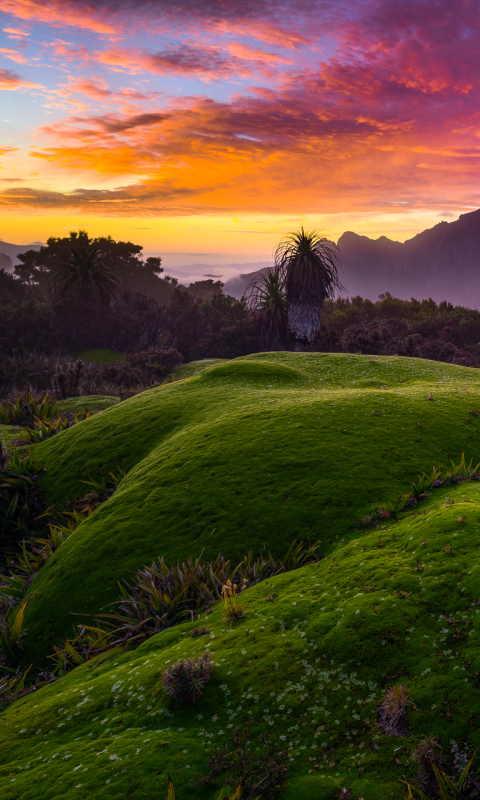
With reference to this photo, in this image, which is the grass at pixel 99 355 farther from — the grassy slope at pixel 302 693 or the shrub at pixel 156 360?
the grassy slope at pixel 302 693

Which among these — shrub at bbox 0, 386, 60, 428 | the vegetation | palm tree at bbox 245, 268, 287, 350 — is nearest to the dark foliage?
the vegetation

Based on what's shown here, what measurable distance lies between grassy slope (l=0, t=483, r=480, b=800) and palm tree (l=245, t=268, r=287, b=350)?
33.1 meters

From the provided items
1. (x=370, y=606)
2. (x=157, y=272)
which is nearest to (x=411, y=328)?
(x=370, y=606)

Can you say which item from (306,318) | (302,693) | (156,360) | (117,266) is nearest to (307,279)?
(306,318)

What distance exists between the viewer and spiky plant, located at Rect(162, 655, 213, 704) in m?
4.59

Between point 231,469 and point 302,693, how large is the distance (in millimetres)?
5797

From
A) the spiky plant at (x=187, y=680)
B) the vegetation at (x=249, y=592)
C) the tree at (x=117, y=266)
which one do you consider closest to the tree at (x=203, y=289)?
the tree at (x=117, y=266)

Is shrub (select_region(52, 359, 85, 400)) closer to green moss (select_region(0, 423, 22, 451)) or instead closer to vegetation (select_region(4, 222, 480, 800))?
green moss (select_region(0, 423, 22, 451))

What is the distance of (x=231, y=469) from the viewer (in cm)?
1001

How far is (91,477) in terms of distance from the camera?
13.2m

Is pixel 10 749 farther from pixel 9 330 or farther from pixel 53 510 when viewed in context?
pixel 9 330

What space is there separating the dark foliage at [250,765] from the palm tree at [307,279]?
3346cm

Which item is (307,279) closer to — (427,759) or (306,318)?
(306,318)

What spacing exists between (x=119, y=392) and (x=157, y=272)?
67431 mm
